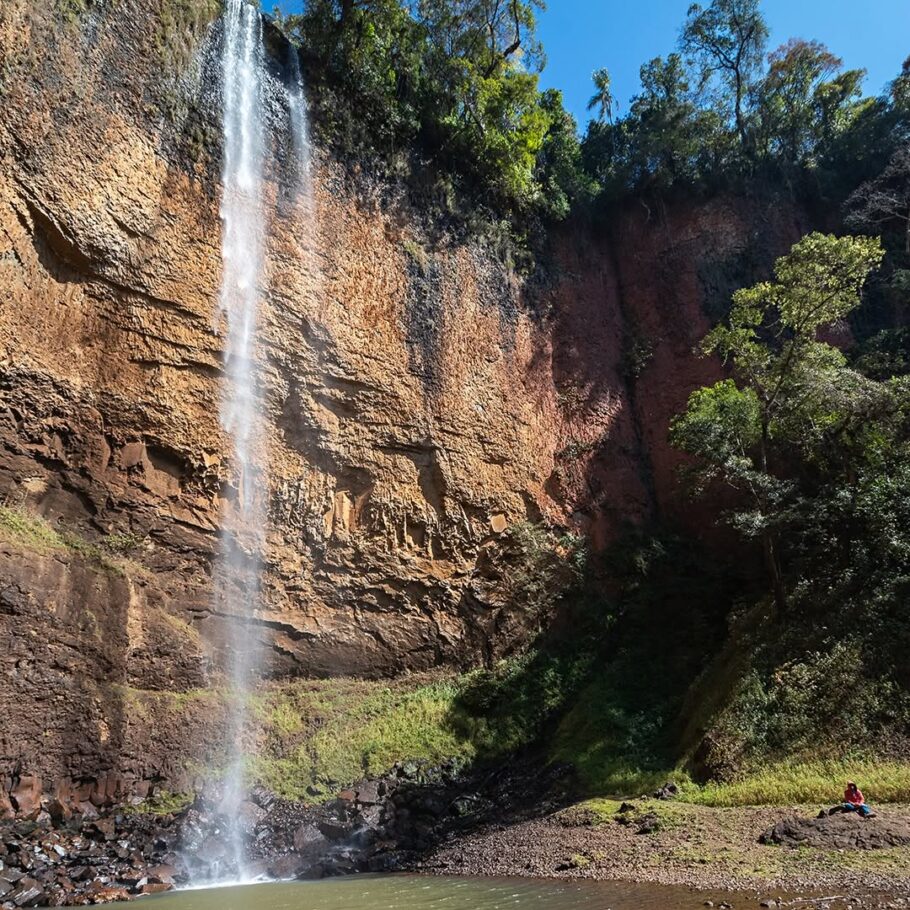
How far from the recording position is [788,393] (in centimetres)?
1540

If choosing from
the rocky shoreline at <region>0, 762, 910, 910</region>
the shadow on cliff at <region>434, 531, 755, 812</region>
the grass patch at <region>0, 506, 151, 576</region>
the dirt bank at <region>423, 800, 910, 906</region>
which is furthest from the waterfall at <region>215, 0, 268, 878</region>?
the dirt bank at <region>423, 800, 910, 906</region>

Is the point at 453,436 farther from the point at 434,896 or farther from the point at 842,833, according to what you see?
the point at 842,833

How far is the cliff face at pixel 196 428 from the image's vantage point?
1282cm

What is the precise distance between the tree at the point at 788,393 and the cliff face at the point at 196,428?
19.4 feet

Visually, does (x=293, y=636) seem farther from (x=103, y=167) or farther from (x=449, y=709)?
(x=103, y=167)

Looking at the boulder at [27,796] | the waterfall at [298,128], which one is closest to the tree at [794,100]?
the waterfall at [298,128]

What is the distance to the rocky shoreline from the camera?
7910mm

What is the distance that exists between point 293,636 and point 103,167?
9.99 m

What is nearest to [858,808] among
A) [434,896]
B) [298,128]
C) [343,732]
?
[434,896]

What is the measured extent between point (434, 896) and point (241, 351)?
11128 millimetres

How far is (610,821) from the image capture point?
10805mm

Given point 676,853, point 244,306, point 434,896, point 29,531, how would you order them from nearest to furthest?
point 434,896 < point 676,853 < point 29,531 < point 244,306

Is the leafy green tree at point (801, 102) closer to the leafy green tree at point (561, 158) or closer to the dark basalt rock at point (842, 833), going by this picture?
the leafy green tree at point (561, 158)

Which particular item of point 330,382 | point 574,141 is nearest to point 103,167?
point 330,382
